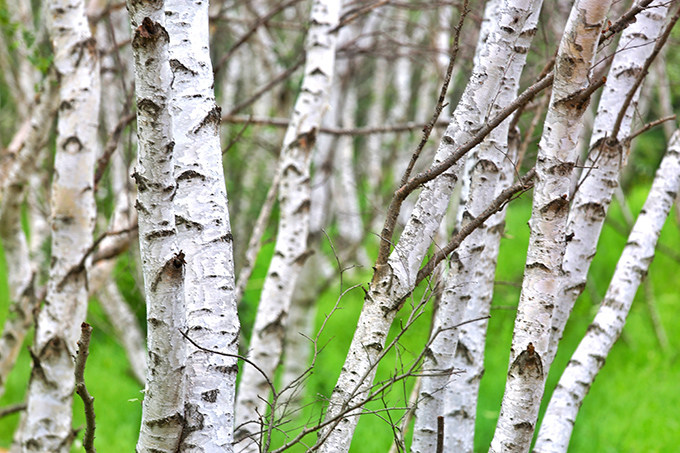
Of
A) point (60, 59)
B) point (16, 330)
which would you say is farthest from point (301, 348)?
point (60, 59)

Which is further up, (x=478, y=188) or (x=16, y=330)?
(x=478, y=188)

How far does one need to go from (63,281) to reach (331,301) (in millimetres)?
5712

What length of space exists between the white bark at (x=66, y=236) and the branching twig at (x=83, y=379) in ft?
4.58

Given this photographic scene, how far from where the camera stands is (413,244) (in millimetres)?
1444

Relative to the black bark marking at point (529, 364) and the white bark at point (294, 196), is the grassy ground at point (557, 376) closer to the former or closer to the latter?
the white bark at point (294, 196)

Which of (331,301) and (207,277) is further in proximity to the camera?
(331,301)

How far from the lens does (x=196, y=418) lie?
1.25 metres

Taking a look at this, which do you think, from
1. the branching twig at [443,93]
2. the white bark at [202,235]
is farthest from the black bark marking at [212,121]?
the branching twig at [443,93]

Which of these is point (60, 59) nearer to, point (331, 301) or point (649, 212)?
point (649, 212)

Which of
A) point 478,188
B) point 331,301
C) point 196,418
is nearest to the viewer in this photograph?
point 196,418

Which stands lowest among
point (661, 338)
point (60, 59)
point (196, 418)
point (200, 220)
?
point (196, 418)

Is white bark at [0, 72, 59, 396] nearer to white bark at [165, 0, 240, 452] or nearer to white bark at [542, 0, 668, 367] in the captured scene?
white bark at [165, 0, 240, 452]

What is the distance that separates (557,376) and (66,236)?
4302mm

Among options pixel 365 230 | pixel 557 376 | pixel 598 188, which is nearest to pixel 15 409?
pixel 365 230
